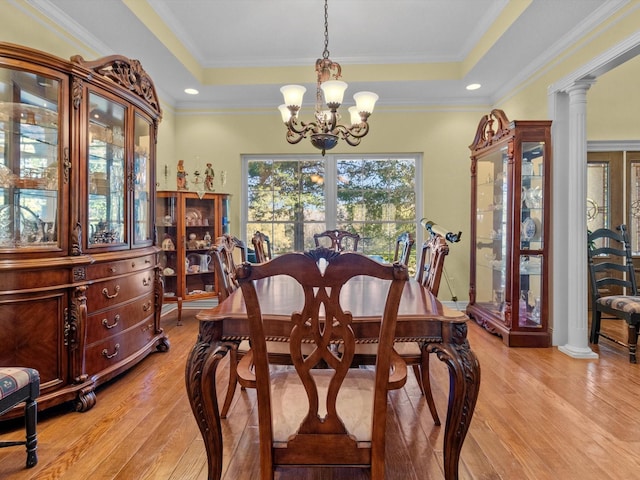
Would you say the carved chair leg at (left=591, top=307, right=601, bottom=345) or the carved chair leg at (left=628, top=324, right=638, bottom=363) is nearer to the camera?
the carved chair leg at (left=628, top=324, right=638, bottom=363)

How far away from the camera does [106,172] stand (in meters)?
2.55

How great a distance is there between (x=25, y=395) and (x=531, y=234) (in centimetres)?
385

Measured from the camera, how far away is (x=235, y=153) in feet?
15.7

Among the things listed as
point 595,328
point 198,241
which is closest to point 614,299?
point 595,328

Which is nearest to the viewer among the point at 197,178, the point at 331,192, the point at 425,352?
the point at 425,352

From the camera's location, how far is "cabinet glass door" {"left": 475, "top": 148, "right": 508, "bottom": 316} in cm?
370

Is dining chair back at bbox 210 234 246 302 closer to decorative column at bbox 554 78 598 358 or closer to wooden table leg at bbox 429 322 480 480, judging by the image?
wooden table leg at bbox 429 322 480 480

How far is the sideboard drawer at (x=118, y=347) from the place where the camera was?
2.30m

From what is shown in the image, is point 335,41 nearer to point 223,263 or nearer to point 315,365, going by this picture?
point 223,263

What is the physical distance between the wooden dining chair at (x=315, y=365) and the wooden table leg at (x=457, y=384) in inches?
14.2

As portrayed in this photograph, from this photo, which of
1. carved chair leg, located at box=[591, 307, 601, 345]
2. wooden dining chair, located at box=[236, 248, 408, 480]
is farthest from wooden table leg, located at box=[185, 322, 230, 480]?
carved chair leg, located at box=[591, 307, 601, 345]

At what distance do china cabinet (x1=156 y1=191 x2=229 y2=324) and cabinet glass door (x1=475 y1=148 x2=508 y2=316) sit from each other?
10.0ft

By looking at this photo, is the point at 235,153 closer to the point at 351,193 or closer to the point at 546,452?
the point at 351,193

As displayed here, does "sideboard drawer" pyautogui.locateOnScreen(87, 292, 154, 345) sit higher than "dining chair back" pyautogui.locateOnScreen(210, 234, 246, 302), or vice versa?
"dining chair back" pyautogui.locateOnScreen(210, 234, 246, 302)
